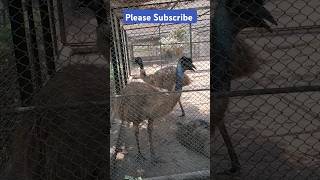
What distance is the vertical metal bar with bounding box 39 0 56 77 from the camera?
11.0 feet

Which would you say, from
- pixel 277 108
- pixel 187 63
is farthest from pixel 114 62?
pixel 277 108

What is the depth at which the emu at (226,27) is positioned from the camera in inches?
129

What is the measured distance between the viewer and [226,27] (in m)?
3.32

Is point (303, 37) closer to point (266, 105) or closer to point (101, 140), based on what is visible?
point (266, 105)

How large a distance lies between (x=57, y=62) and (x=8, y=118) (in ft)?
1.74

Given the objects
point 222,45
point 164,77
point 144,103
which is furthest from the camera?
point 144,103

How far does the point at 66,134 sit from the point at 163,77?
752 mm

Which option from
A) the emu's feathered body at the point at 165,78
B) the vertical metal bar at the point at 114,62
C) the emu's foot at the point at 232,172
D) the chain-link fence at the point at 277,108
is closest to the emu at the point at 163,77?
the emu's feathered body at the point at 165,78

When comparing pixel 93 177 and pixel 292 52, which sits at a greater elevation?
pixel 292 52

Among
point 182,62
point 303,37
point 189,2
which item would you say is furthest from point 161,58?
point 303,37

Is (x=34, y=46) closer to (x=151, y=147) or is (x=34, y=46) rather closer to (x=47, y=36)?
(x=47, y=36)

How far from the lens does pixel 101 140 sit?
3545 millimetres

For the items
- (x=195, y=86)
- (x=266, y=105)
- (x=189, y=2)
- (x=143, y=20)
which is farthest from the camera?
(x=266, y=105)

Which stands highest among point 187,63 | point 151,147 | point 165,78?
point 187,63
